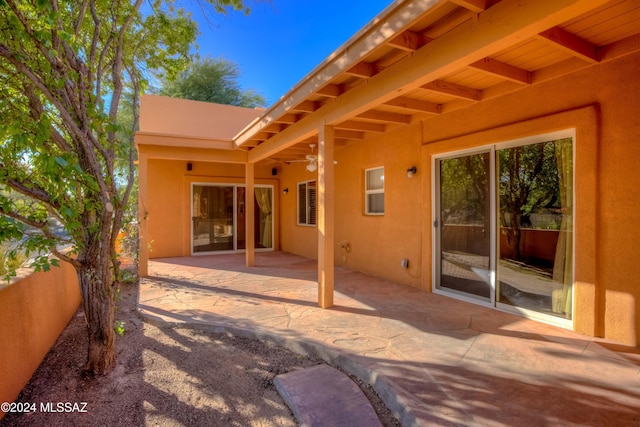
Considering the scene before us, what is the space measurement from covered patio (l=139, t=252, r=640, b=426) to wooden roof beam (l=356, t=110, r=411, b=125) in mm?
2857

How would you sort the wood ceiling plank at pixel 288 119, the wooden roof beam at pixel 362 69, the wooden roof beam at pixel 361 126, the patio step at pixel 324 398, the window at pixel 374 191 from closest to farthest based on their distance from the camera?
the patio step at pixel 324 398, the wooden roof beam at pixel 362 69, the wood ceiling plank at pixel 288 119, the wooden roof beam at pixel 361 126, the window at pixel 374 191

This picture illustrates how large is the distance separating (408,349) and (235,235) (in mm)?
8393

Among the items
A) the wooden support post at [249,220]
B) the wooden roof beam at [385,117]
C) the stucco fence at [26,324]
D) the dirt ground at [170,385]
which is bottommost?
the dirt ground at [170,385]

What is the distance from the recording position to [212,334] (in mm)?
4133

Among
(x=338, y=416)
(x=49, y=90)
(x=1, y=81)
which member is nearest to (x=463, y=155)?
(x=338, y=416)

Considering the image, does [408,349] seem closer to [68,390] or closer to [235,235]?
[68,390]

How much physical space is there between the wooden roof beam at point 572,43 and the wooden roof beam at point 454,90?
49.9 inches

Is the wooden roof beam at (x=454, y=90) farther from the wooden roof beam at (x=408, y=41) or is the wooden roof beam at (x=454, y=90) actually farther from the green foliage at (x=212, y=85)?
the green foliage at (x=212, y=85)

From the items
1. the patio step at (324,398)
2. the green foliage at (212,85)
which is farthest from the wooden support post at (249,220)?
the green foliage at (212,85)

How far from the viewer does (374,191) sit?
7160 millimetres

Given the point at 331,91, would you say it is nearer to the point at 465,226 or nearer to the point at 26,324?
the point at 465,226

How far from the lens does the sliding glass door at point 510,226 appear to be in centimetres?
400

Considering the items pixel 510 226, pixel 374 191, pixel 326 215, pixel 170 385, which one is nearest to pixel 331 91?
Answer: pixel 326 215

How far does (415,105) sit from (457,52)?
208 centimetres
